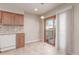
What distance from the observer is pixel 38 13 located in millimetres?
4074

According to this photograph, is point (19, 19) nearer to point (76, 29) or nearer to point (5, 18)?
point (5, 18)

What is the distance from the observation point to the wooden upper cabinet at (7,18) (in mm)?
3723

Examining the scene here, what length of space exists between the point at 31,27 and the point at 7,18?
1.25 metres

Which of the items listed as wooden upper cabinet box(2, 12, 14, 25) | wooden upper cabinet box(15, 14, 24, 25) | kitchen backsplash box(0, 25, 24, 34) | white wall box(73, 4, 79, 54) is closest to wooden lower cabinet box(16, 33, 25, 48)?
kitchen backsplash box(0, 25, 24, 34)

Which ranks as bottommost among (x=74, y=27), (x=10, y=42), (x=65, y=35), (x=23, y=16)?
(x=10, y=42)

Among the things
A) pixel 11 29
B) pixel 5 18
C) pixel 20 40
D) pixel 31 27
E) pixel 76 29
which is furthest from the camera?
pixel 31 27

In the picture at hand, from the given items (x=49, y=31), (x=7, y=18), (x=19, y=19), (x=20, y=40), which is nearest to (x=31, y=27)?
(x=19, y=19)

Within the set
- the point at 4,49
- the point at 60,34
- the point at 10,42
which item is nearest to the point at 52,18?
the point at 60,34

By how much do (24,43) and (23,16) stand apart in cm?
136

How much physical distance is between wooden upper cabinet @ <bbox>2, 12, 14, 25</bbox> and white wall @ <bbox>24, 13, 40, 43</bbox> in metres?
0.79

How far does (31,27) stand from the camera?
4547mm

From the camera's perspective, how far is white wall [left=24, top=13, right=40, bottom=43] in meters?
4.28

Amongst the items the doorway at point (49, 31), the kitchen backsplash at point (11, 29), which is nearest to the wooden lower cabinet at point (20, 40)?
the kitchen backsplash at point (11, 29)

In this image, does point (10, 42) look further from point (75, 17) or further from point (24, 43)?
point (75, 17)
